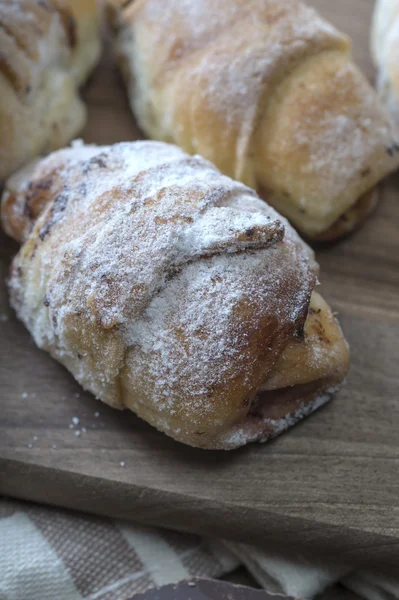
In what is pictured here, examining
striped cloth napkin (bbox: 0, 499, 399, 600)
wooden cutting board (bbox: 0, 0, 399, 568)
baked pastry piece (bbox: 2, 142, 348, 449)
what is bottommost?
striped cloth napkin (bbox: 0, 499, 399, 600)

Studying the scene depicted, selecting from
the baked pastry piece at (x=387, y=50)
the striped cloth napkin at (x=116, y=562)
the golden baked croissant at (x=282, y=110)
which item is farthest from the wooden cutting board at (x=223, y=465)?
the baked pastry piece at (x=387, y=50)

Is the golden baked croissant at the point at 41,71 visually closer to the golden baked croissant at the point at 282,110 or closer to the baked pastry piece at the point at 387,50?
→ the golden baked croissant at the point at 282,110

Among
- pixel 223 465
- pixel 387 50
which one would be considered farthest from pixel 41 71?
pixel 223 465

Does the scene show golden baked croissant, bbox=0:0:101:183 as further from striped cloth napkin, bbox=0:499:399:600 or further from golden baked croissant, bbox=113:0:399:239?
striped cloth napkin, bbox=0:499:399:600

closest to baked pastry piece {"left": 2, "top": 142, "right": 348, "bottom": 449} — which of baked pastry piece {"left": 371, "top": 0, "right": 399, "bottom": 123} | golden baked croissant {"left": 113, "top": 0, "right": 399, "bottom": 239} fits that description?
golden baked croissant {"left": 113, "top": 0, "right": 399, "bottom": 239}

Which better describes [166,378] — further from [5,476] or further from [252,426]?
[5,476]

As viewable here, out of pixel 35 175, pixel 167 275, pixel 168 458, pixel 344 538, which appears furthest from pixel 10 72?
pixel 344 538
